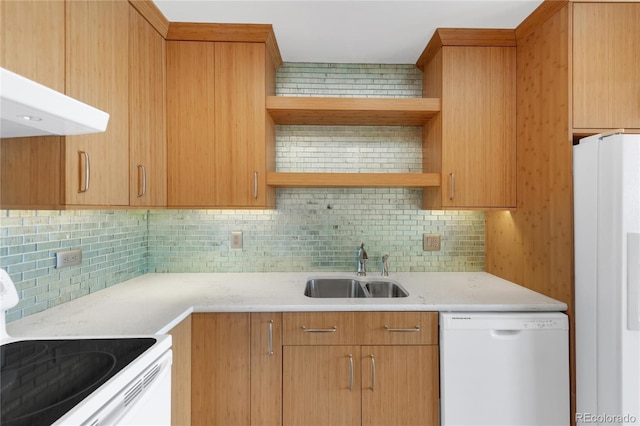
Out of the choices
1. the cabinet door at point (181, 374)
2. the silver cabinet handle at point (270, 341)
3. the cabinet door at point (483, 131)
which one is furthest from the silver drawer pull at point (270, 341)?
the cabinet door at point (483, 131)

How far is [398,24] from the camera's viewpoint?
6.17 feet

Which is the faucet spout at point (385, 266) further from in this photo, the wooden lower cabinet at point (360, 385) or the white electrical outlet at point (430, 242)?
the wooden lower cabinet at point (360, 385)

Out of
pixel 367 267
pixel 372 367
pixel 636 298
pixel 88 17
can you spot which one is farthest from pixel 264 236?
pixel 636 298

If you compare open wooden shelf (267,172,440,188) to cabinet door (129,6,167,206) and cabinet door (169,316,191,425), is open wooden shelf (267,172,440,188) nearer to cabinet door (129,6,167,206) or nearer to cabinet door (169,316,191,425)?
cabinet door (129,6,167,206)

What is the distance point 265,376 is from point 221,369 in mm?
217

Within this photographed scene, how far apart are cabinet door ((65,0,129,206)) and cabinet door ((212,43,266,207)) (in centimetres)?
49

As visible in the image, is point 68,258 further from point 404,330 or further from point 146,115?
point 404,330

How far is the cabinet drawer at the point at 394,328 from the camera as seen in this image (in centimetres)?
160

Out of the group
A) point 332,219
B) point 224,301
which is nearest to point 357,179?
point 332,219

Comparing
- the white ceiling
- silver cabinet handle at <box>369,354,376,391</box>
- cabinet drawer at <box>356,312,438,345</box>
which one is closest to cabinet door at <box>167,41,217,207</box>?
the white ceiling

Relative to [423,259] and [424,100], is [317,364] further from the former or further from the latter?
[424,100]

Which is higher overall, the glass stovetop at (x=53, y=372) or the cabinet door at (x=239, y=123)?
the cabinet door at (x=239, y=123)

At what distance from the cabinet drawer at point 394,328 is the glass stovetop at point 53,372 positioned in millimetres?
947

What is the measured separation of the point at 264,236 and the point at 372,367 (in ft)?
3.67
